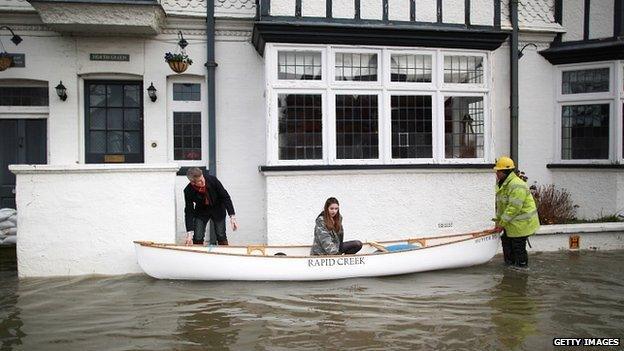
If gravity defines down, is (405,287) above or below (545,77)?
below

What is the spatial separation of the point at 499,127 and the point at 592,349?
746 cm

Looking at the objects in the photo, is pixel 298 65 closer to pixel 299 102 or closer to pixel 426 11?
pixel 299 102

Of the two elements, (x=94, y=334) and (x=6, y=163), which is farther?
(x=6, y=163)

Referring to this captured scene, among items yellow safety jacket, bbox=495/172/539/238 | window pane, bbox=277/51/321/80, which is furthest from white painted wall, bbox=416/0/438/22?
yellow safety jacket, bbox=495/172/539/238

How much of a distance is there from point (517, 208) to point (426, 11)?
4312mm

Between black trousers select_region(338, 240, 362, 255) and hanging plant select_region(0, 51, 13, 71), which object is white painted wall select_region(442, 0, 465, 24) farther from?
hanging plant select_region(0, 51, 13, 71)

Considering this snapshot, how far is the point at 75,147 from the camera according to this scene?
35.6 feet

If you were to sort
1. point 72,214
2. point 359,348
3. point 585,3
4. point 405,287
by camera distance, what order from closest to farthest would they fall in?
point 359,348 < point 405,287 < point 72,214 < point 585,3

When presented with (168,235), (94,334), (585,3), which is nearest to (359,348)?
(94,334)

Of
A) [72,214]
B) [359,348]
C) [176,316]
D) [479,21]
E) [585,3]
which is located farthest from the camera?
[585,3]

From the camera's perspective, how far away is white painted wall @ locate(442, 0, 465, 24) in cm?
1064

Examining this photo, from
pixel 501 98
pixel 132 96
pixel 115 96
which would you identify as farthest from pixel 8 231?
pixel 501 98

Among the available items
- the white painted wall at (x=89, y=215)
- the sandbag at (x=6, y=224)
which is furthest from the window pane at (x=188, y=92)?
the sandbag at (x=6, y=224)

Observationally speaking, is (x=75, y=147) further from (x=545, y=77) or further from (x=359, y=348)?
(x=545, y=77)
